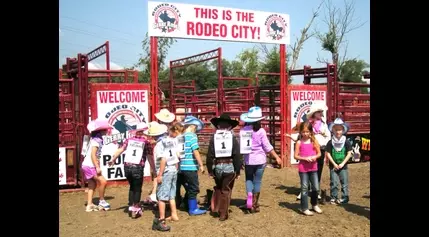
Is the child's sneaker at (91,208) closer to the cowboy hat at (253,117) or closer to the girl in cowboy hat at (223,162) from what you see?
the girl in cowboy hat at (223,162)

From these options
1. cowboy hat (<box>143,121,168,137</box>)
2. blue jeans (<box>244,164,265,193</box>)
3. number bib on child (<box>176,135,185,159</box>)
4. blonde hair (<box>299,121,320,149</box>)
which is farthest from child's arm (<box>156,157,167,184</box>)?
blonde hair (<box>299,121,320,149</box>)

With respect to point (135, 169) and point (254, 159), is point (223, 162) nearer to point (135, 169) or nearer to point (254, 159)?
point (254, 159)

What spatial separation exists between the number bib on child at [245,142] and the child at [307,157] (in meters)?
0.75

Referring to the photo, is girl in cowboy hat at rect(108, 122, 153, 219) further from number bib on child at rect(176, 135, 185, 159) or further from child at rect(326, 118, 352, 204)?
child at rect(326, 118, 352, 204)

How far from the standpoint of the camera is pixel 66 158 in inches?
354

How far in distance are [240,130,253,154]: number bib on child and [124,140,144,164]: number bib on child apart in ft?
5.25

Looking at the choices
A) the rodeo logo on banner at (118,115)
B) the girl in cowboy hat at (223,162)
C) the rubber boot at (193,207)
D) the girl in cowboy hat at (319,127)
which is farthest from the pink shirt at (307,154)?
the rodeo logo on banner at (118,115)

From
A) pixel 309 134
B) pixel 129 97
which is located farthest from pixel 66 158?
pixel 309 134

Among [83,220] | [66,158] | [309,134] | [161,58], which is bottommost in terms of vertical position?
[83,220]

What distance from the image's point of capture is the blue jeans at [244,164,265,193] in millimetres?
7064

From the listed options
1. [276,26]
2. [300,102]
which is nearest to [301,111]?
[300,102]
